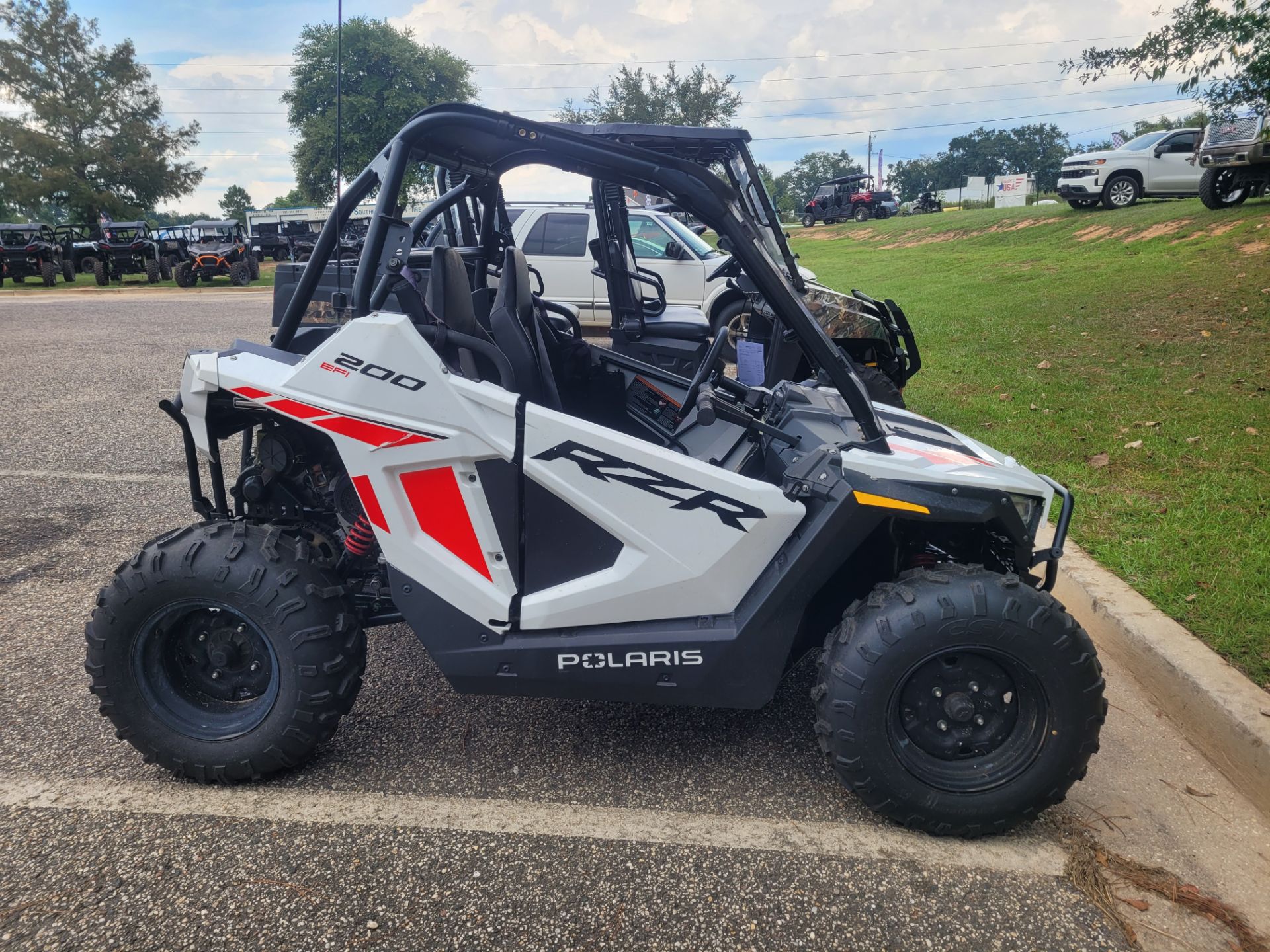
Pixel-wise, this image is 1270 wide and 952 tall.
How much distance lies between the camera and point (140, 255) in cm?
2639

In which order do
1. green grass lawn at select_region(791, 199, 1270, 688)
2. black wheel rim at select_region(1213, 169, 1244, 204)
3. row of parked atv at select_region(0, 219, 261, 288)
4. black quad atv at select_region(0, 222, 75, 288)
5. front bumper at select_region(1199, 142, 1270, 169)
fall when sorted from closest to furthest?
green grass lawn at select_region(791, 199, 1270, 688) < front bumper at select_region(1199, 142, 1270, 169) < black wheel rim at select_region(1213, 169, 1244, 204) < row of parked atv at select_region(0, 219, 261, 288) < black quad atv at select_region(0, 222, 75, 288)

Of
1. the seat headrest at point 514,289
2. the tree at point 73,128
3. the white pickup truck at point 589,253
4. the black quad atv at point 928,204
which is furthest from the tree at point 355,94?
the seat headrest at point 514,289

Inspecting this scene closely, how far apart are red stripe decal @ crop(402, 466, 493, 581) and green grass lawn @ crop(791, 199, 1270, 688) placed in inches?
115

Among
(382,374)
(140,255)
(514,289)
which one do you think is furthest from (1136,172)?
(140,255)

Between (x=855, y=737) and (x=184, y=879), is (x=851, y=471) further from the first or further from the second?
(x=184, y=879)

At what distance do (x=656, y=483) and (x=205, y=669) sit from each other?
1.73 metres

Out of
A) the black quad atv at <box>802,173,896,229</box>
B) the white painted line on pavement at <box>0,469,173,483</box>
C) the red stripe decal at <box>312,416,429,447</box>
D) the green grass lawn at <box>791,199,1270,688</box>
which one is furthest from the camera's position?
the black quad atv at <box>802,173,896,229</box>

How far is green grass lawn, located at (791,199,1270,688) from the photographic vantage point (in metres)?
4.19

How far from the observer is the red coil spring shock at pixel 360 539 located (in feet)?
10.4

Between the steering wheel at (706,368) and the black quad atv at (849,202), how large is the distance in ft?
135

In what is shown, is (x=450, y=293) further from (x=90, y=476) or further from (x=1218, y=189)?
(x=1218, y=189)

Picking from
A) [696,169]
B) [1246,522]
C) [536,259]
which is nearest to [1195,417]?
[1246,522]

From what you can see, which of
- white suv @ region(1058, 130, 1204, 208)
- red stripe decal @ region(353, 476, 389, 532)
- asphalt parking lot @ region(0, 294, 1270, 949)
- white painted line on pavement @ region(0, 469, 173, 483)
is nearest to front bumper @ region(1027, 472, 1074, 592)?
asphalt parking lot @ region(0, 294, 1270, 949)

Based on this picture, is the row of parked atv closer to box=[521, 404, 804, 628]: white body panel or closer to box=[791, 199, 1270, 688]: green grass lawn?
box=[791, 199, 1270, 688]: green grass lawn
